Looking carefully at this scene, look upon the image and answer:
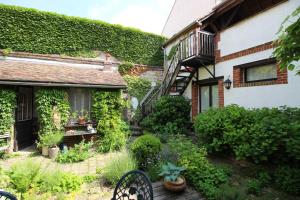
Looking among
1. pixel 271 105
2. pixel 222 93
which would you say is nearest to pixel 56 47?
pixel 222 93

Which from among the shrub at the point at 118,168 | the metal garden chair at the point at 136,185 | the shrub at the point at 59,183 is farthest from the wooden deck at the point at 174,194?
the shrub at the point at 59,183

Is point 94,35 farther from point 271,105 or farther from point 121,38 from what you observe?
point 271,105

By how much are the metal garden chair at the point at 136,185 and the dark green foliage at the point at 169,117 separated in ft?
19.8

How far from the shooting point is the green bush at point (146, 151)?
4.96 metres

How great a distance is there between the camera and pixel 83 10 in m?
12.5

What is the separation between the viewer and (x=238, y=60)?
23.6 feet

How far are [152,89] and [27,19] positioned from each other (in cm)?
802

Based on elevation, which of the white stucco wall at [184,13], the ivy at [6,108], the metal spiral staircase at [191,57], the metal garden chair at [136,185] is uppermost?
the white stucco wall at [184,13]

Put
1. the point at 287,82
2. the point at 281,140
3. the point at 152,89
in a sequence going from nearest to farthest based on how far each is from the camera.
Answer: the point at 281,140, the point at 287,82, the point at 152,89

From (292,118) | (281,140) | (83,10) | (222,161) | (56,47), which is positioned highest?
(83,10)

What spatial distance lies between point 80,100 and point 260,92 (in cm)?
699

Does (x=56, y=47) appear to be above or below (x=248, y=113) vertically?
above

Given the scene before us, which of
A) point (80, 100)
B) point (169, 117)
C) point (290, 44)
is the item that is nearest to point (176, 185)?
point (290, 44)

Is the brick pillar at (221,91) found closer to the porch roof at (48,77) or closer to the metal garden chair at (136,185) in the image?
the porch roof at (48,77)
